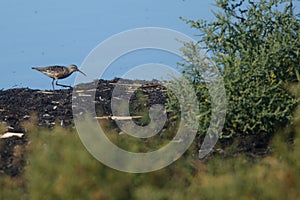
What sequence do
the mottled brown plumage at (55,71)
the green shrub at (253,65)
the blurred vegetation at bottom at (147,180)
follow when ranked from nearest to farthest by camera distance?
the blurred vegetation at bottom at (147,180), the green shrub at (253,65), the mottled brown plumage at (55,71)

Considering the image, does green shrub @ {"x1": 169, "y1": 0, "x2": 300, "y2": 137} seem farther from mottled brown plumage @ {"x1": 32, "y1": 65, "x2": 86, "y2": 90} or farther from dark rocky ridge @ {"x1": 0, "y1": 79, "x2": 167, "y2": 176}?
mottled brown plumage @ {"x1": 32, "y1": 65, "x2": 86, "y2": 90}

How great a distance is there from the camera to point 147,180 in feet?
20.3

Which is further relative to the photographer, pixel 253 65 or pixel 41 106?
pixel 41 106

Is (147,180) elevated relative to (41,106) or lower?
lower

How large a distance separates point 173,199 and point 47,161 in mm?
1086

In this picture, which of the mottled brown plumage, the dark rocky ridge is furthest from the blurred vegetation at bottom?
the mottled brown plumage

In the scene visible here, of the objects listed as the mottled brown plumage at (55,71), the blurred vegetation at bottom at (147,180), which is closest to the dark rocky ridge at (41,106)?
the mottled brown plumage at (55,71)

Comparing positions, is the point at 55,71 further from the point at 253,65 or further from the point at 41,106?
the point at 253,65

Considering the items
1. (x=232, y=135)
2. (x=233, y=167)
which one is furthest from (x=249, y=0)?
(x=233, y=167)

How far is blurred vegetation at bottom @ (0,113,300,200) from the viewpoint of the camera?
5.99 metres

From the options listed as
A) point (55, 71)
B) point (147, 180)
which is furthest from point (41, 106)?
point (147, 180)

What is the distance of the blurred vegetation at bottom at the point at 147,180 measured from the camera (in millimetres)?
5992

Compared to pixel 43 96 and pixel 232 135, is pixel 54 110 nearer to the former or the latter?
pixel 43 96

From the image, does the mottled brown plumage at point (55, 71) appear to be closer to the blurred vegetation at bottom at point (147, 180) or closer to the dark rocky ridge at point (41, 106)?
the dark rocky ridge at point (41, 106)
